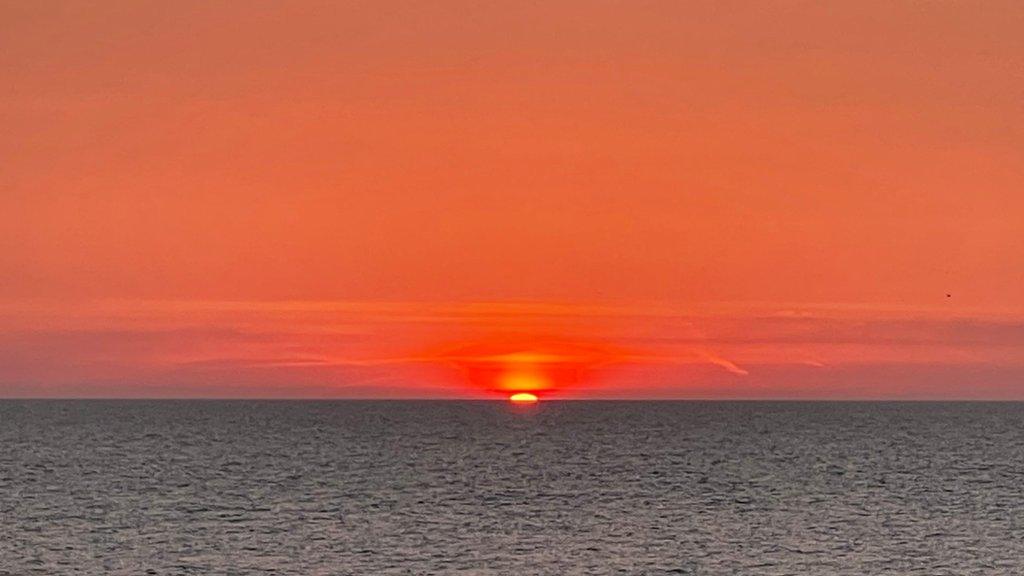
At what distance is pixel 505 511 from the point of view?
241 ft

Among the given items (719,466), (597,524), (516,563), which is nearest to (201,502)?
(597,524)

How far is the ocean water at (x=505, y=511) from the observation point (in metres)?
55.1

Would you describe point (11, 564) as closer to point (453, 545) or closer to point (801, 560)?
point (453, 545)

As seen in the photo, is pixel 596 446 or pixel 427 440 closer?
pixel 596 446

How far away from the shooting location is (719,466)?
113875 millimetres

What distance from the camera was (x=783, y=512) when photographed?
2943 inches

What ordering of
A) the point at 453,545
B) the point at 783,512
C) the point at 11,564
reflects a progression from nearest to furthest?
the point at 11,564, the point at 453,545, the point at 783,512

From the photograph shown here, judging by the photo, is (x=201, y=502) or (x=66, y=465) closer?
(x=201, y=502)

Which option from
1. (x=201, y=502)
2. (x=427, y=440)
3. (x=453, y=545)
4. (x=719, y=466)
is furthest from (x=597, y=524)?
(x=427, y=440)

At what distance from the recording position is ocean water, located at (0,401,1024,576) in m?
55.1

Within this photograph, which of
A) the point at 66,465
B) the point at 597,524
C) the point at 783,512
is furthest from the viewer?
the point at 66,465

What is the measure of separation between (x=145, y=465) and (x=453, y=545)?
189ft

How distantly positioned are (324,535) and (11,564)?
14329 millimetres

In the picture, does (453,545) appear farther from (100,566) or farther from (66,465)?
(66,465)
